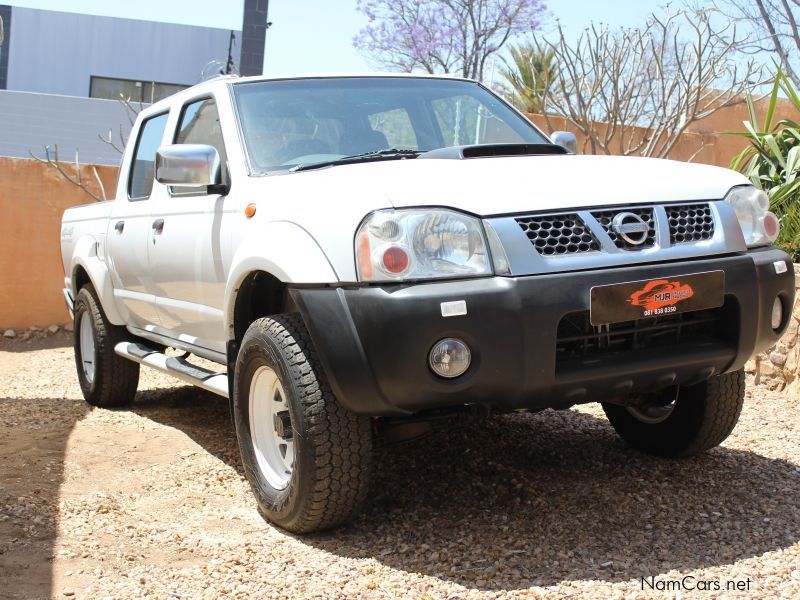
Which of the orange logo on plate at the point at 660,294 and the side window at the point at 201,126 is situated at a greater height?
the side window at the point at 201,126

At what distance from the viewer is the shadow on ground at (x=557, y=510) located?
132 inches

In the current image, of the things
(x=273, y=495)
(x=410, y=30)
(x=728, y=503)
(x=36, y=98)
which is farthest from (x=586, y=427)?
(x=410, y=30)

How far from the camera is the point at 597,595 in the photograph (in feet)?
10.0

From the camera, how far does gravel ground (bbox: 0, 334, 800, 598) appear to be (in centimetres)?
324

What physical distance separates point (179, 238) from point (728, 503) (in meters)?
2.79

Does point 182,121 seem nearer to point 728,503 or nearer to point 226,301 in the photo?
point 226,301

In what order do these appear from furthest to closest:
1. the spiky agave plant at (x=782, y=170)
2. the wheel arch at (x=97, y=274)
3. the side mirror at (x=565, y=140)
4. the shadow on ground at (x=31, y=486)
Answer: the spiky agave plant at (x=782, y=170) → the wheel arch at (x=97, y=274) → the side mirror at (x=565, y=140) → the shadow on ground at (x=31, y=486)

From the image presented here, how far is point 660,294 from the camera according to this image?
10.8ft

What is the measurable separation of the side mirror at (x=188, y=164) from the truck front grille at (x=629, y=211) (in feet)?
5.61

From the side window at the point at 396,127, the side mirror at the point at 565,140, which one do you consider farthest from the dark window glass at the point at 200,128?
the side mirror at the point at 565,140

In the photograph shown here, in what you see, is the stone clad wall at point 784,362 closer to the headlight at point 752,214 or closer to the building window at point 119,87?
the headlight at point 752,214

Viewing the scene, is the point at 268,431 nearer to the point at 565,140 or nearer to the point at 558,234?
the point at 558,234

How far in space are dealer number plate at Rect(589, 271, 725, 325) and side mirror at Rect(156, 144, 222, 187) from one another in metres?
1.81

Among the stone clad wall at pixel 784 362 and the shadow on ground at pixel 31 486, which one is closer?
the shadow on ground at pixel 31 486
